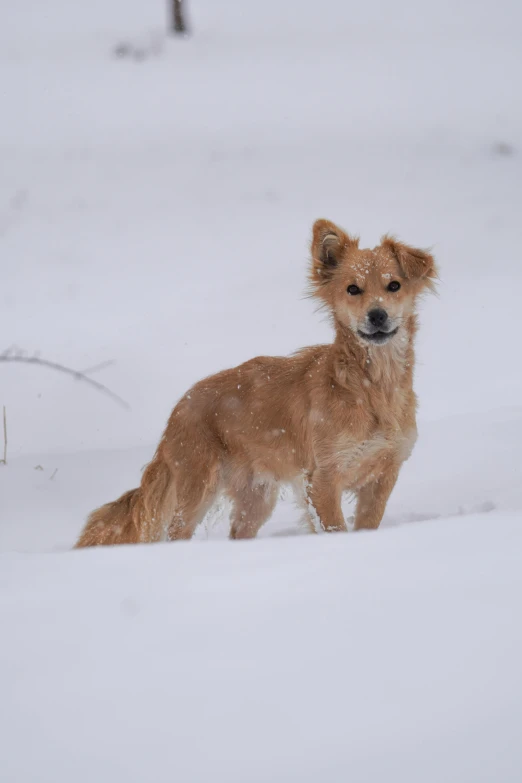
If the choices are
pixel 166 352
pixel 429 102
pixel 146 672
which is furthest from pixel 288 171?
pixel 146 672

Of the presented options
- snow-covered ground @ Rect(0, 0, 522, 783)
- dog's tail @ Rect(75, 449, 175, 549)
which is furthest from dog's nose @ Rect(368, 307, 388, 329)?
dog's tail @ Rect(75, 449, 175, 549)

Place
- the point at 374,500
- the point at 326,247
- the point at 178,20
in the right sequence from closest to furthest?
1. the point at 374,500
2. the point at 326,247
3. the point at 178,20

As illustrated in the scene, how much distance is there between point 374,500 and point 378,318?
3.25 ft

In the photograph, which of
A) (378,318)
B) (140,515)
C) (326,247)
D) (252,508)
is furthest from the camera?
(252,508)

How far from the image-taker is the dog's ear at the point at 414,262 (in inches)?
176

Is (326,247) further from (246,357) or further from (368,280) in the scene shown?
(246,357)

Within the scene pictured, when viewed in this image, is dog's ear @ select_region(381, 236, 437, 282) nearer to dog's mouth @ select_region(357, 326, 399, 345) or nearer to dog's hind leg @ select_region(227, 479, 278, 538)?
dog's mouth @ select_region(357, 326, 399, 345)

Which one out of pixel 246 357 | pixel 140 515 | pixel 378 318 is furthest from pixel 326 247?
pixel 246 357

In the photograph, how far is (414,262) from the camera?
4.49 m

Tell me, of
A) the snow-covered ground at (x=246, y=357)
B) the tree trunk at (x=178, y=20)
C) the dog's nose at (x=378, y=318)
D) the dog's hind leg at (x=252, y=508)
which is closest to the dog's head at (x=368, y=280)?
the dog's nose at (x=378, y=318)

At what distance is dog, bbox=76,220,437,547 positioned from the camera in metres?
4.27

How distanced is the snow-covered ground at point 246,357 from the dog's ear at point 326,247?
5.02 feet

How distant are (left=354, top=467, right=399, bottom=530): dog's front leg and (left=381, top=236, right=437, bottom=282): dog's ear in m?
1.04

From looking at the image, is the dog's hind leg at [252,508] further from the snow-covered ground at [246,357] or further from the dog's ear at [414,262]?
the dog's ear at [414,262]
